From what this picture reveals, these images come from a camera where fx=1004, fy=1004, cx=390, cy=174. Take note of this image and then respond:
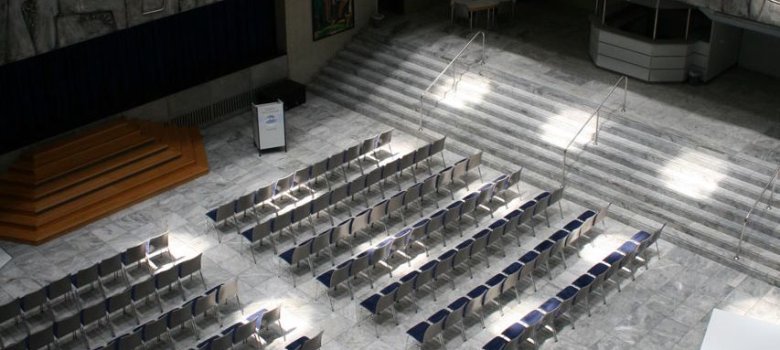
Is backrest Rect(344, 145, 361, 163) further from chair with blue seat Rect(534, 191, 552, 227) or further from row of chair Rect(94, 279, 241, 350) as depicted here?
row of chair Rect(94, 279, 241, 350)

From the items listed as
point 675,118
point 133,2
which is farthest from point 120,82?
point 675,118

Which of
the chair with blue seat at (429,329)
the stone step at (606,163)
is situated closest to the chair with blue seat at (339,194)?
the stone step at (606,163)

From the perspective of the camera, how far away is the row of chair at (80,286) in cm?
1652

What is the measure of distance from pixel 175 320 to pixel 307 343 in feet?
7.74

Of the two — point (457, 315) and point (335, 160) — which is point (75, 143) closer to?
point (335, 160)

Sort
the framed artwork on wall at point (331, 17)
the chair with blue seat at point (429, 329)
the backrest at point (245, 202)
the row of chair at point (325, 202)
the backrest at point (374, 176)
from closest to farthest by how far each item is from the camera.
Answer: the chair with blue seat at point (429, 329), the row of chair at point (325, 202), the backrest at point (245, 202), the backrest at point (374, 176), the framed artwork on wall at point (331, 17)

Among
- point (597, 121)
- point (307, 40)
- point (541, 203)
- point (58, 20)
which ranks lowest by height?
point (541, 203)

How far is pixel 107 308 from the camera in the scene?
16297mm

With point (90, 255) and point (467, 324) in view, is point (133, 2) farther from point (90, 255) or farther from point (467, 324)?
point (467, 324)

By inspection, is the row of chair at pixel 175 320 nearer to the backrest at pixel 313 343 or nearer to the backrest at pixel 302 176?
the backrest at pixel 313 343

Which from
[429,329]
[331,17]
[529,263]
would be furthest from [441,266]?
[331,17]

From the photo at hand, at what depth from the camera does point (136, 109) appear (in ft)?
73.2

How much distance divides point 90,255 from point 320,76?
8785 mm

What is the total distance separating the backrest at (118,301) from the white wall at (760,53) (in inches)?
601
